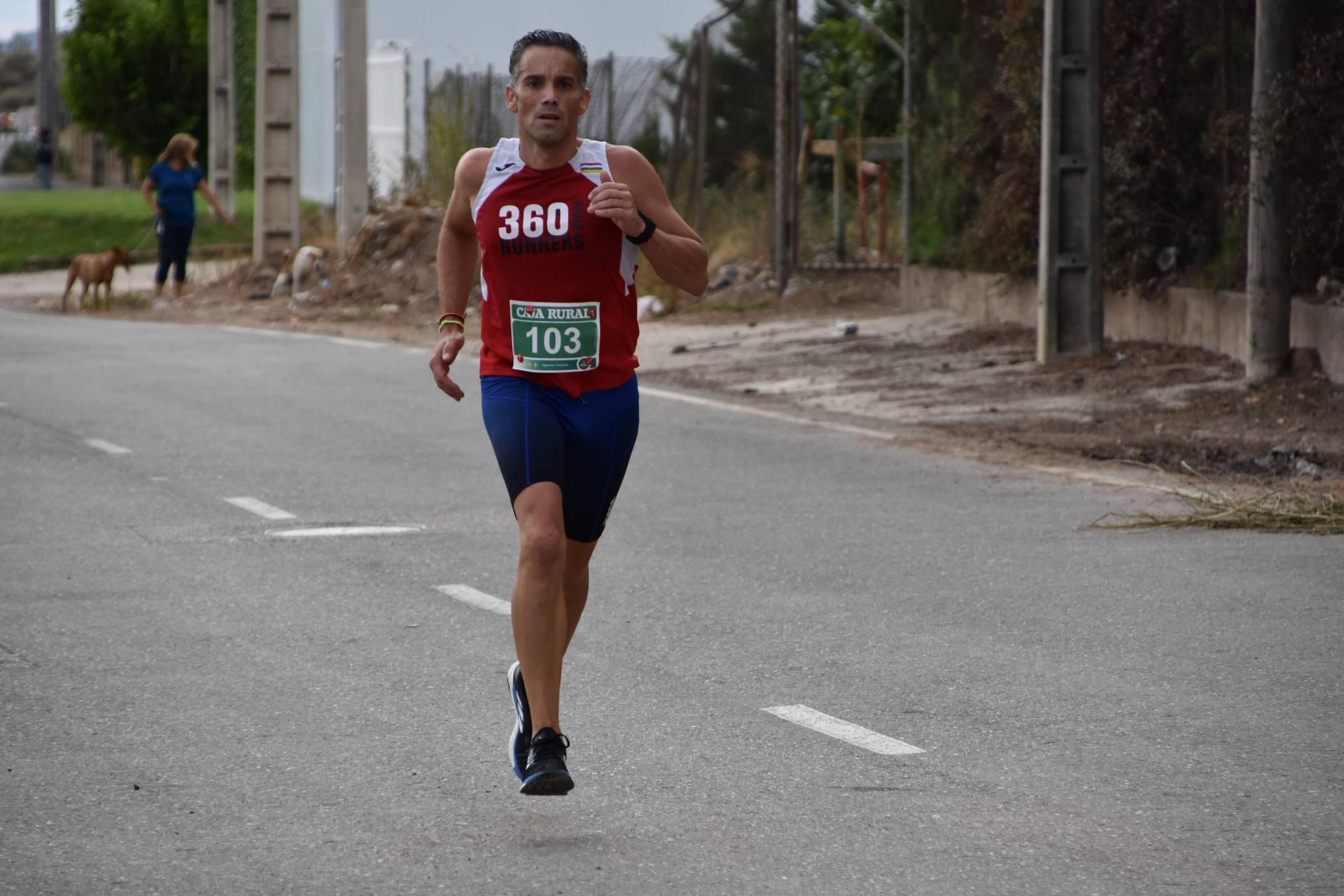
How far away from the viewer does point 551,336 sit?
5.10 m

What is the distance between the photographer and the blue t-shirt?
25422mm

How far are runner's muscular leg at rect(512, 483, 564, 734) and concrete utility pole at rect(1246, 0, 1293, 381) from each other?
9594mm

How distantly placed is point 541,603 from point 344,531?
4.52m

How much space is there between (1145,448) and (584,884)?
821cm

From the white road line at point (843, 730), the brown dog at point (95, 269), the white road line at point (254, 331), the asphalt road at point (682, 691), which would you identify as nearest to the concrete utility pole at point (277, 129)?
the brown dog at point (95, 269)

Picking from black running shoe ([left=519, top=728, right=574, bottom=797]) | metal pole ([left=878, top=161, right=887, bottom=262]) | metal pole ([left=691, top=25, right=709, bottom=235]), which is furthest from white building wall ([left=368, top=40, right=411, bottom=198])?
black running shoe ([left=519, top=728, right=574, bottom=797])

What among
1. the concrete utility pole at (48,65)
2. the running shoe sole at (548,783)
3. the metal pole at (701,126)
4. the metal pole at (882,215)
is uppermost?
the concrete utility pole at (48,65)

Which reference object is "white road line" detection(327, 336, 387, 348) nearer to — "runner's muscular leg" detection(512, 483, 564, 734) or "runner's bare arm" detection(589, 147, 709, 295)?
"runner's bare arm" detection(589, 147, 709, 295)

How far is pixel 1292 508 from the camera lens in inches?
373

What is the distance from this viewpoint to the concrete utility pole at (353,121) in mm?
28016

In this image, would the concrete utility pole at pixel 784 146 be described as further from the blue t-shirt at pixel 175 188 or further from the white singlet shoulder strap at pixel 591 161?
the white singlet shoulder strap at pixel 591 161

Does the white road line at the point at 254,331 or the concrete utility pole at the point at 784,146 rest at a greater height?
the concrete utility pole at the point at 784,146

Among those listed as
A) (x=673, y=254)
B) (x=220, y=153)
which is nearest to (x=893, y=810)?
(x=673, y=254)

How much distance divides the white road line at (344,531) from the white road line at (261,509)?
362 millimetres
